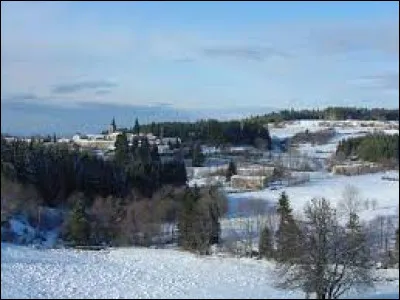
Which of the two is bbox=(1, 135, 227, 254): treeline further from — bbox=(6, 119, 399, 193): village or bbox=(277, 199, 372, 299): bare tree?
bbox=(277, 199, 372, 299): bare tree

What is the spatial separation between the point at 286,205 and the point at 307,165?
9495mm

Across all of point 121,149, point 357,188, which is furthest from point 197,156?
point 357,188

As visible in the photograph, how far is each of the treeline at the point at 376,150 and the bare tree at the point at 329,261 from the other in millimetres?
7666

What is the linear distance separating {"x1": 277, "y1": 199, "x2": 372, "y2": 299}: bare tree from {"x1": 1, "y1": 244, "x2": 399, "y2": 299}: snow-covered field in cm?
40

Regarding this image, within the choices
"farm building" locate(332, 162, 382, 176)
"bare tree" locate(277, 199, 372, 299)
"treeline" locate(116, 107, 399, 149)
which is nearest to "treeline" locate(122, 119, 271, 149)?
"treeline" locate(116, 107, 399, 149)

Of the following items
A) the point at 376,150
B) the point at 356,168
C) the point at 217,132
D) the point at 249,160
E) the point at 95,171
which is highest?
the point at 217,132

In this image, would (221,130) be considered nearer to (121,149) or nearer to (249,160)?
(249,160)

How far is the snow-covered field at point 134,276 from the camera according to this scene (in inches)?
369

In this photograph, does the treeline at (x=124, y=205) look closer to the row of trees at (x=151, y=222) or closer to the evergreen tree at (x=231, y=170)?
the row of trees at (x=151, y=222)

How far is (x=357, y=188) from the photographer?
63.6ft

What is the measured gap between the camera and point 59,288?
495 inches

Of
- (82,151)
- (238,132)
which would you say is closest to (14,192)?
(82,151)

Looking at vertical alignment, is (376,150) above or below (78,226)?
above

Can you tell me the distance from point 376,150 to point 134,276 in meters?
10.6
